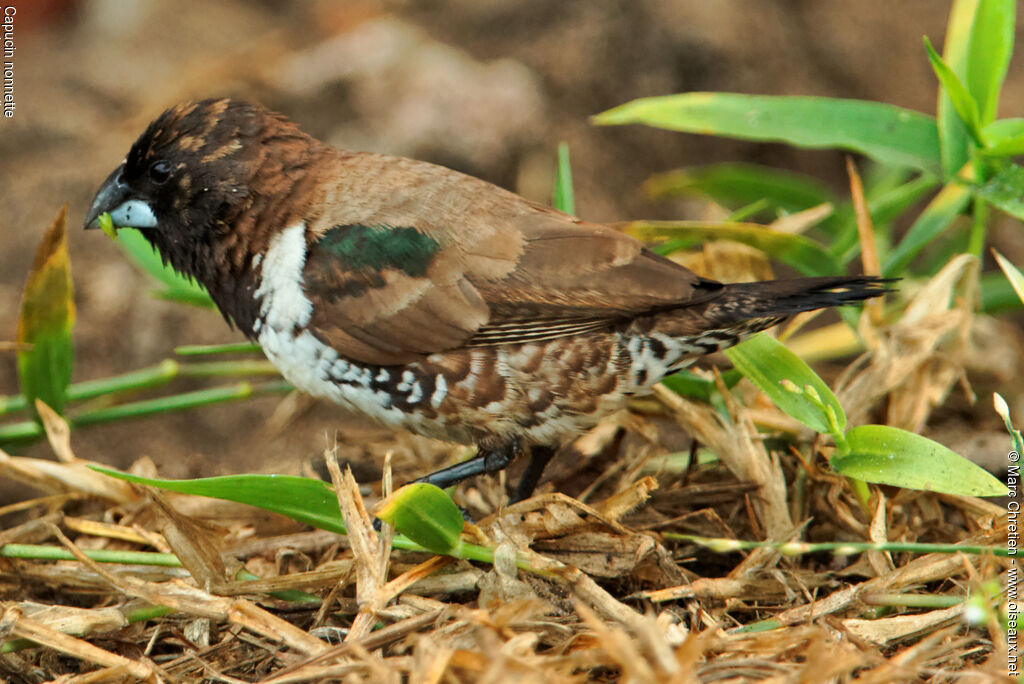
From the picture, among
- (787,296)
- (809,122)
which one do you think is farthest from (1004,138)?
(787,296)

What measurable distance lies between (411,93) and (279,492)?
2561mm

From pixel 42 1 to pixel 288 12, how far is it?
122 centimetres

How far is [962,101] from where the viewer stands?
2844mm

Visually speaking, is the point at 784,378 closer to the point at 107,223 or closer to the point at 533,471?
the point at 533,471

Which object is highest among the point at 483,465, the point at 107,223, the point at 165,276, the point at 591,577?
the point at 107,223

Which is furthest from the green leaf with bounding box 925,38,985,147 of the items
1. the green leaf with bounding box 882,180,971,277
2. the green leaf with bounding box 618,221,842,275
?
the green leaf with bounding box 618,221,842,275

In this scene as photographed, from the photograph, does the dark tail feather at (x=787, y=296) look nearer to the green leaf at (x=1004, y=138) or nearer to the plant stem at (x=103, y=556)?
the green leaf at (x=1004, y=138)

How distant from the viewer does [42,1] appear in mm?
5090

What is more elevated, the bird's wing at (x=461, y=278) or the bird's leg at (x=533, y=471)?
the bird's wing at (x=461, y=278)

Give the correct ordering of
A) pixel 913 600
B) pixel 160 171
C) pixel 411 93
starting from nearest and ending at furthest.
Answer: pixel 913 600 → pixel 160 171 → pixel 411 93

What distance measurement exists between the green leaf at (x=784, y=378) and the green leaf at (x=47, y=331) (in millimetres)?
1915

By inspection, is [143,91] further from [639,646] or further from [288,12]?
[639,646]

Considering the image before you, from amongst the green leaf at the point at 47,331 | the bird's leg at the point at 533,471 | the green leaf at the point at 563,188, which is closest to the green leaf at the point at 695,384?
the bird's leg at the point at 533,471

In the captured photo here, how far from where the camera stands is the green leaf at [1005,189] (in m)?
2.91
